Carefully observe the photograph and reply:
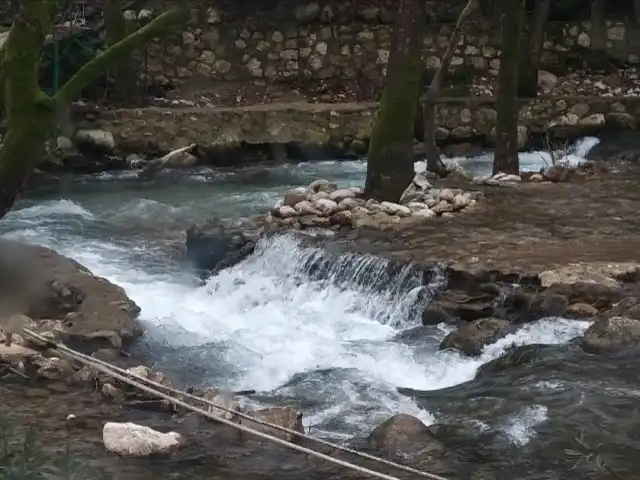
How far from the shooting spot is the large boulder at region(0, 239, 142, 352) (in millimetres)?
7281

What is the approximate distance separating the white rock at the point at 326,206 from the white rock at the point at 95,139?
5721 millimetres

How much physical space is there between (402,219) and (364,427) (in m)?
4.15

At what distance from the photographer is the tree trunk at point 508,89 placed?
11031mm

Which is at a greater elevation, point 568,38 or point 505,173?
point 568,38

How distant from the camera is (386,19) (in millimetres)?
17906

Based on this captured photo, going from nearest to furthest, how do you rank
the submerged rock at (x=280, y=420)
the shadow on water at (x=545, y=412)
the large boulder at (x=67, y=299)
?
the shadow on water at (x=545, y=412)
the submerged rock at (x=280, y=420)
the large boulder at (x=67, y=299)

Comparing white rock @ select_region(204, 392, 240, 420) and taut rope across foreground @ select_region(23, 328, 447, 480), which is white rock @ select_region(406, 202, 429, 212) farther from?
taut rope across foreground @ select_region(23, 328, 447, 480)

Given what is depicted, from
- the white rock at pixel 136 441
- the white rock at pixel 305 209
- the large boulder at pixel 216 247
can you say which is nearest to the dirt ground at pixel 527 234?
the white rock at pixel 305 209

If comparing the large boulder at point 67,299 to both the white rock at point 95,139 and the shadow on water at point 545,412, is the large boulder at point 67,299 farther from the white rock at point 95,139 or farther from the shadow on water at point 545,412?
the white rock at point 95,139

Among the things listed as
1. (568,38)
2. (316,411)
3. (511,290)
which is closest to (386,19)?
(568,38)

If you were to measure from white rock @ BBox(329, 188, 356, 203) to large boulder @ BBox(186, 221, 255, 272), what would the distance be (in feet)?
3.33

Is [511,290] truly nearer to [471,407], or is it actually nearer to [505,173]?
[471,407]

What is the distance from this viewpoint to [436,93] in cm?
1150

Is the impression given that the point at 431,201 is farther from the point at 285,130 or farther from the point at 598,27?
the point at 598,27
